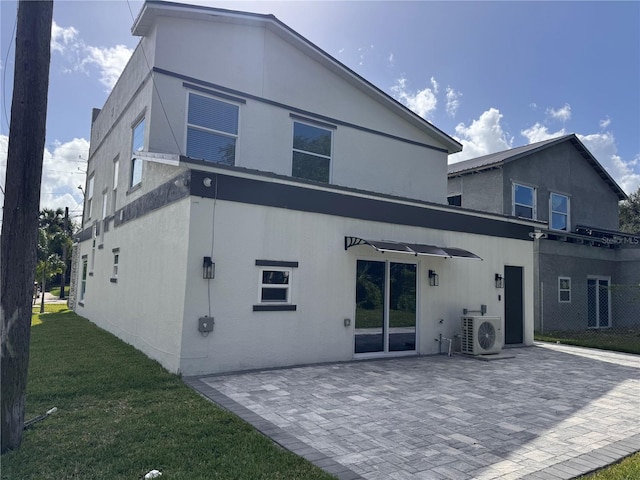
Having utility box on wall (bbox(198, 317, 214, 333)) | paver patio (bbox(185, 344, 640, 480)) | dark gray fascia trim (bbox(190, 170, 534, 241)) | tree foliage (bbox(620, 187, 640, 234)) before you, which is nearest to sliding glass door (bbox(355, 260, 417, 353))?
paver patio (bbox(185, 344, 640, 480))

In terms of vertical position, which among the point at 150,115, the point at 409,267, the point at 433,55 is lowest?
the point at 409,267

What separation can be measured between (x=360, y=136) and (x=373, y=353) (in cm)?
668

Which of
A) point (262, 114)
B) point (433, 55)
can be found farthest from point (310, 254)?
point (433, 55)

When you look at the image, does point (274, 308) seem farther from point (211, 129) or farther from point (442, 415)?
point (211, 129)

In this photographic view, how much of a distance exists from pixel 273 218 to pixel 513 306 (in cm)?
840

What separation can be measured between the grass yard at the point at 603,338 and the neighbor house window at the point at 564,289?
56.1 inches

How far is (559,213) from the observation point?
19.7m

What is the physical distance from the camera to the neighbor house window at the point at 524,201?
712 inches

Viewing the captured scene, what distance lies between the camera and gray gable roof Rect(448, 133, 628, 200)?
Result: 1798cm

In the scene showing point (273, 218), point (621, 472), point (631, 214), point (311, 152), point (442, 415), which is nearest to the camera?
point (621, 472)

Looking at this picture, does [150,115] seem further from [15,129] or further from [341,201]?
[15,129]

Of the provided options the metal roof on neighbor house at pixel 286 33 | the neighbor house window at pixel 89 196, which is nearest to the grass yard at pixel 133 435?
the metal roof on neighbor house at pixel 286 33

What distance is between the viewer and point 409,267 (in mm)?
10766

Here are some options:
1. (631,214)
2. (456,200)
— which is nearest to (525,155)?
(456,200)
